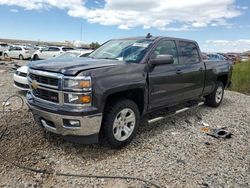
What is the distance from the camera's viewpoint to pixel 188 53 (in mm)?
6219

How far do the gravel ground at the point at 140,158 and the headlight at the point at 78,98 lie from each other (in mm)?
904

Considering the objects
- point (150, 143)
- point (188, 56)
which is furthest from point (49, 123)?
point (188, 56)

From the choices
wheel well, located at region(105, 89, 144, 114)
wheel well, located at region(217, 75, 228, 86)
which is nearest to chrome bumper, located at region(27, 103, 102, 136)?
wheel well, located at region(105, 89, 144, 114)

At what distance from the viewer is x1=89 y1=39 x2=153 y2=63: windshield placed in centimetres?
497

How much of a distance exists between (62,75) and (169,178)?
2.00 metres

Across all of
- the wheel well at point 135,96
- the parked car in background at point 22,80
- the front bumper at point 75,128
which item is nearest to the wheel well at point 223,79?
the wheel well at point 135,96

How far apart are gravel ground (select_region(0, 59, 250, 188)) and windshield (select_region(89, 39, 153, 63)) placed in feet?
4.70

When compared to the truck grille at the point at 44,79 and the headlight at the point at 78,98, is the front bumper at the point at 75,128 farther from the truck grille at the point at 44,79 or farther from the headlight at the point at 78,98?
the truck grille at the point at 44,79

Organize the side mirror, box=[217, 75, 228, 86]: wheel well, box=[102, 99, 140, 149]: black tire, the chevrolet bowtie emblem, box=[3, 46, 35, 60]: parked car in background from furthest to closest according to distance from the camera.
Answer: box=[3, 46, 35, 60]: parked car in background
box=[217, 75, 228, 86]: wheel well
the side mirror
the chevrolet bowtie emblem
box=[102, 99, 140, 149]: black tire

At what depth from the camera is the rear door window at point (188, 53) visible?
5957 mm

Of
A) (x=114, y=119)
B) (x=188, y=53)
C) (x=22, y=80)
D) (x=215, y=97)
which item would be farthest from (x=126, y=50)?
(x=22, y=80)

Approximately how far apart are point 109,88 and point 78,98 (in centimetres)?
48

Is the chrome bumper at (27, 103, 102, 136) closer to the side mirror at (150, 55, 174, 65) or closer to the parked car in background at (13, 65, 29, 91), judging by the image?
the side mirror at (150, 55, 174, 65)

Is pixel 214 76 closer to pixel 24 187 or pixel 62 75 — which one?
pixel 62 75
